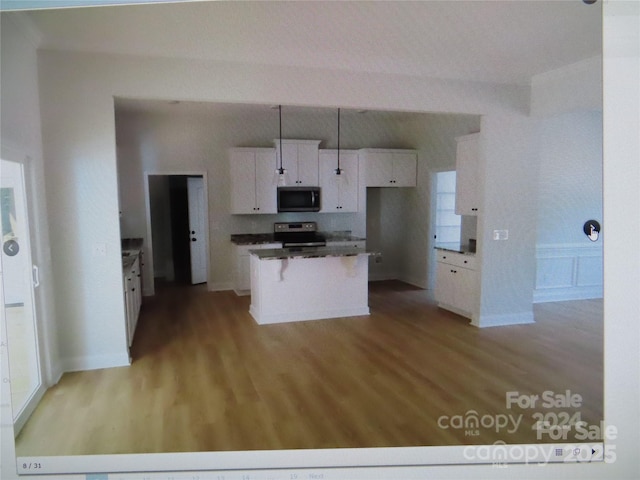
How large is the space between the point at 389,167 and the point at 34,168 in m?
4.40

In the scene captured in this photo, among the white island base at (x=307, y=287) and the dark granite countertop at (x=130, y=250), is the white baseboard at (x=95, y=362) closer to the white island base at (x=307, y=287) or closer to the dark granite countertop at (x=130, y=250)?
the dark granite countertop at (x=130, y=250)

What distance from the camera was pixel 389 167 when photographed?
574 cm

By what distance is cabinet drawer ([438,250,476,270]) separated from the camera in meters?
3.96

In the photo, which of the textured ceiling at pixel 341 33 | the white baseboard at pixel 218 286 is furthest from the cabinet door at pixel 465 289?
the white baseboard at pixel 218 286

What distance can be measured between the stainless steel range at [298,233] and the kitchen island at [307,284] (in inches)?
45.0

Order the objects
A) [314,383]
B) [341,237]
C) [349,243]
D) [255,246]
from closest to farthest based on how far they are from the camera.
→ 1. [314,383]
2. [255,246]
3. [349,243]
4. [341,237]

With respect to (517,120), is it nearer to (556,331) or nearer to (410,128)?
(556,331)

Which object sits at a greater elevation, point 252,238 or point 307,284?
point 252,238

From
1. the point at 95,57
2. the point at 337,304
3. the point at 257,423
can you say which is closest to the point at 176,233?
the point at 337,304

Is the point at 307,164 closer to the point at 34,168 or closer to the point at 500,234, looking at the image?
the point at 500,234

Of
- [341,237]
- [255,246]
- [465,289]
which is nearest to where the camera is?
[465,289]

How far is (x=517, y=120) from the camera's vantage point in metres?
3.67

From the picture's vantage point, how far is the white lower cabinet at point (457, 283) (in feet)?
13.0

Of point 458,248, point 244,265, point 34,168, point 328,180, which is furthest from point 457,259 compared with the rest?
point 34,168
